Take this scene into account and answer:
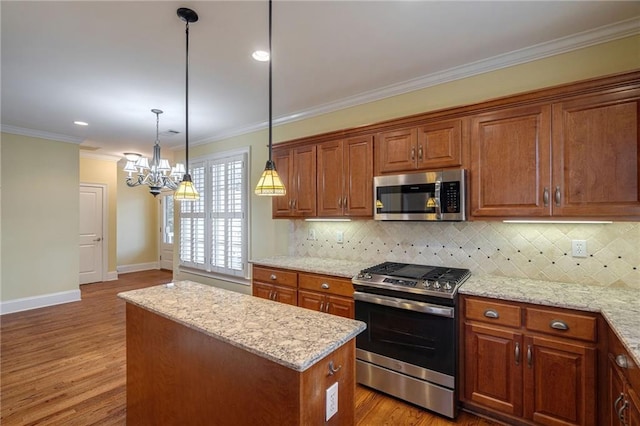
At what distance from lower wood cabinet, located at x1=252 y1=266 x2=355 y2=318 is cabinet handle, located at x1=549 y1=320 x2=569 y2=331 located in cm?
139

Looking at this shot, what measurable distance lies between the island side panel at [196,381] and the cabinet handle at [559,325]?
1.67 meters

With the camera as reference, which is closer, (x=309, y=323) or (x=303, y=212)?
(x=309, y=323)

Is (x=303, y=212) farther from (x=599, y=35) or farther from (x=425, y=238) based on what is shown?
(x=599, y=35)

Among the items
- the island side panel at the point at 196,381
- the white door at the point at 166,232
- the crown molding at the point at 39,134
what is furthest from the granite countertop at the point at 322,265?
the white door at the point at 166,232

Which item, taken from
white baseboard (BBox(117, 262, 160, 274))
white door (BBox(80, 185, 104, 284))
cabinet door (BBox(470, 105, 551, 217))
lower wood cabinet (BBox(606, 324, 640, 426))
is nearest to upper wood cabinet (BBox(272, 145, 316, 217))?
cabinet door (BBox(470, 105, 551, 217))

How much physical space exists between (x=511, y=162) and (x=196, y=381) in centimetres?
245

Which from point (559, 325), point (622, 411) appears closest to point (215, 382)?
point (622, 411)

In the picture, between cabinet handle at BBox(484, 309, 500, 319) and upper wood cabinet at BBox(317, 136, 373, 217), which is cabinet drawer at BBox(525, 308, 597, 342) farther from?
upper wood cabinet at BBox(317, 136, 373, 217)

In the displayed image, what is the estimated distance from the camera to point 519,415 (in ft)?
6.61

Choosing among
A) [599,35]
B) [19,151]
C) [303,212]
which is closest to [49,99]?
[19,151]

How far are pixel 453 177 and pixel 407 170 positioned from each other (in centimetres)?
41

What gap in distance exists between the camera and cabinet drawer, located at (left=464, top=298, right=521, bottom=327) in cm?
199

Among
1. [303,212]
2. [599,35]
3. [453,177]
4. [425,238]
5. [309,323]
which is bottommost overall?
[309,323]

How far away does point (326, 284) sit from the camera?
2.82m
